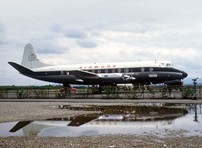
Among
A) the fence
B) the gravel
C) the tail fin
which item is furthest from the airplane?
the gravel

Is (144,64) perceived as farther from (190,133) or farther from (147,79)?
(190,133)

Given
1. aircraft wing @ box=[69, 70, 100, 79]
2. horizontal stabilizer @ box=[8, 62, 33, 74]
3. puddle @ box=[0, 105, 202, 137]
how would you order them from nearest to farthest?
puddle @ box=[0, 105, 202, 137], aircraft wing @ box=[69, 70, 100, 79], horizontal stabilizer @ box=[8, 62, 33, 74]

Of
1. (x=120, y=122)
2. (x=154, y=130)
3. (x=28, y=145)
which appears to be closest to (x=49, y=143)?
(x=28, y=145)

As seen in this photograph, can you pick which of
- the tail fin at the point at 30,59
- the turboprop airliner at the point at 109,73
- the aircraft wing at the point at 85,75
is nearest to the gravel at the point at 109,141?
the turboprop airliner at the point at 109,73

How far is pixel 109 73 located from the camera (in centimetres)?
4619

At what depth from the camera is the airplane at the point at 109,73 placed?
144 feet

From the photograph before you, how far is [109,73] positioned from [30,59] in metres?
17.2

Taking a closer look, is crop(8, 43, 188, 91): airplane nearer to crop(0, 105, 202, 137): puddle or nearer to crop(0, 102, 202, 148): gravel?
crop(0, 105, 202, 137): puddle

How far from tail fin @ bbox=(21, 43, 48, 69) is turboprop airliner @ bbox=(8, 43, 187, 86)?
98 centimetres

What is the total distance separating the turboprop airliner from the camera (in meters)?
43.9

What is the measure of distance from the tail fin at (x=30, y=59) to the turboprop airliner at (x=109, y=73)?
98 centimetres

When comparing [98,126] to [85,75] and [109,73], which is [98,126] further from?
[85,75]

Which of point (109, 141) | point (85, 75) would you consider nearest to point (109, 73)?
point (85, 75)

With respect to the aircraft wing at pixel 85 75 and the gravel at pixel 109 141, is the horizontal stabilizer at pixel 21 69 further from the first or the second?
the gravel at pixel 109 141
